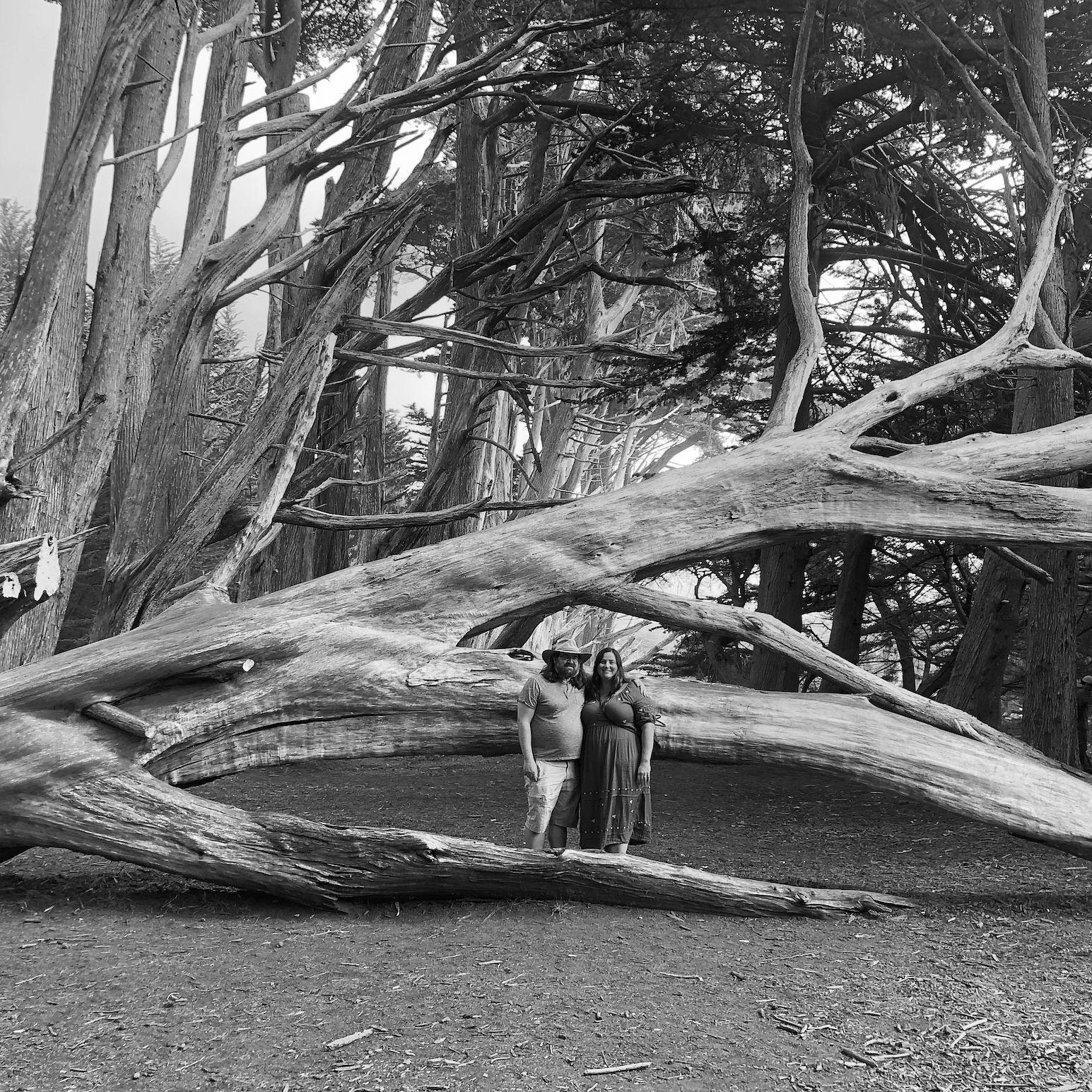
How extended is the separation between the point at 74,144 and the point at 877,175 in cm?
683

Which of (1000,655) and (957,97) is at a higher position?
(957,97)

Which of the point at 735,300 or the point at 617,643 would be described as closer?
the point at 735,300

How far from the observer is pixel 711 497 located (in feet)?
20.5

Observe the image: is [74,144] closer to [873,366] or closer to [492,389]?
[492,389]

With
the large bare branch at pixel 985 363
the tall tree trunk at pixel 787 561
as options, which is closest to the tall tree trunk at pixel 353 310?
the large bare branch at pixel 985 363

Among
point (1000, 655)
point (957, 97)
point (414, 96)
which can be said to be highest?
point (957, 97)

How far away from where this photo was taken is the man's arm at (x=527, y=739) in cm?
535

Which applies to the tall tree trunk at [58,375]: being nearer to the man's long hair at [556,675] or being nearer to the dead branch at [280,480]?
the dead branch at [280,480]

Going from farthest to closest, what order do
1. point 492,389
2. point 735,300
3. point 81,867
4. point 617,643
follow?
point 617,643 < point 735,300 < point 492,389 < point 81,867

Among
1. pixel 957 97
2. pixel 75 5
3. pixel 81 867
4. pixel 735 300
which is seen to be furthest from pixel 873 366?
pixel 81 867

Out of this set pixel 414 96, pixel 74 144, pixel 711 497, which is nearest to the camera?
pixel 74 144

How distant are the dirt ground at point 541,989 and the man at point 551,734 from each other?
0.53m

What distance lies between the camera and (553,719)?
5.43 meters

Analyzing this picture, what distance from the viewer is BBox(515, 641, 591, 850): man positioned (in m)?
5.42
